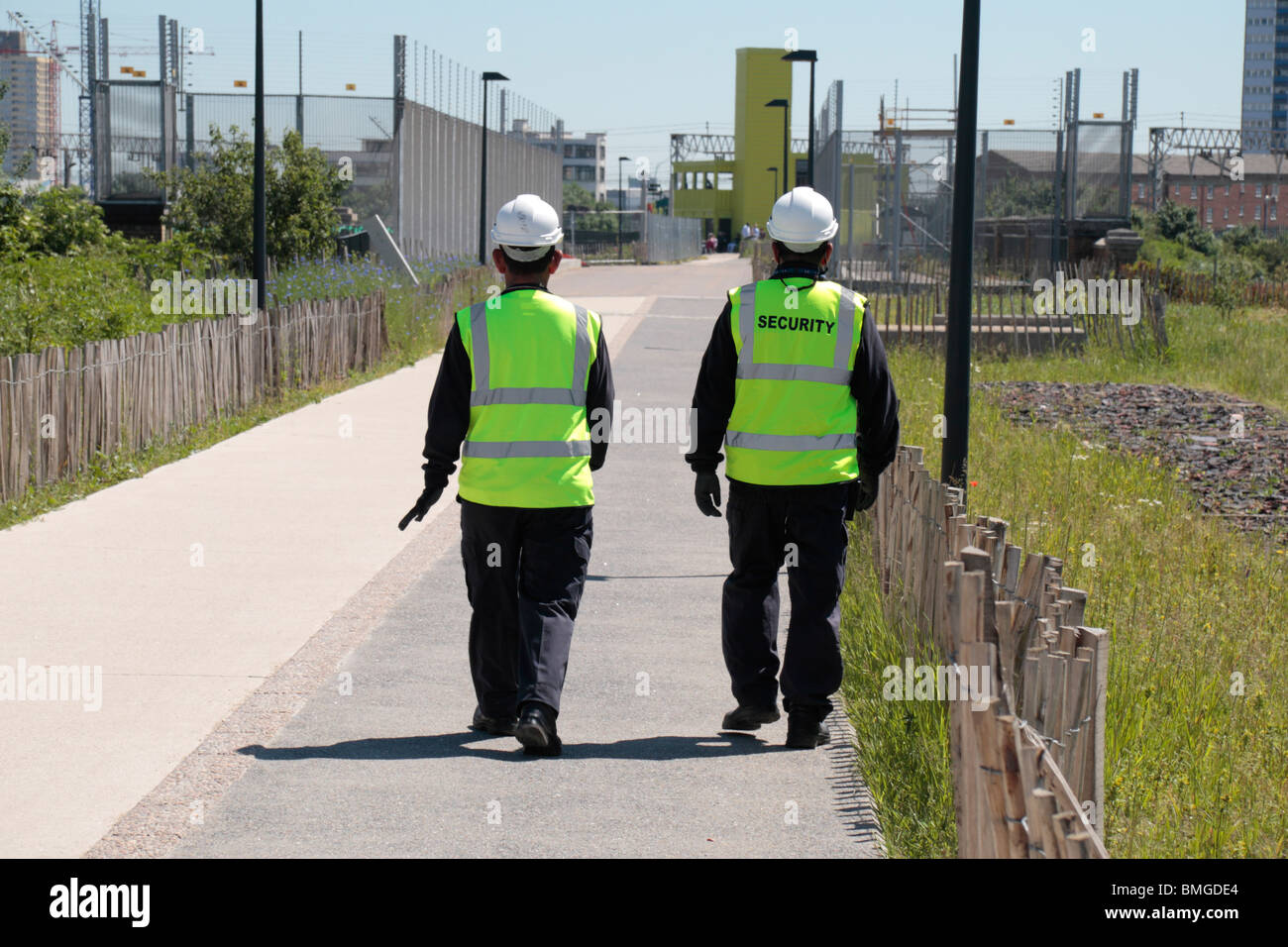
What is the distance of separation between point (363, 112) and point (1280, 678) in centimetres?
3012

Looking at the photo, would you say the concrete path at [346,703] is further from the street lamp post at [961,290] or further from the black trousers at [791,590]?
the street lamp post at [961,290]

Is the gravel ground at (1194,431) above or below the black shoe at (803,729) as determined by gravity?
above

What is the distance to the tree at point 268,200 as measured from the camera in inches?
997

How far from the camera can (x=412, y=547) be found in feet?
32.1

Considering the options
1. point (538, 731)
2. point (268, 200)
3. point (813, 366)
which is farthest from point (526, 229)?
point (268, 200)

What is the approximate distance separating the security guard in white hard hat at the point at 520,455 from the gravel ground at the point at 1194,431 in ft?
18.9

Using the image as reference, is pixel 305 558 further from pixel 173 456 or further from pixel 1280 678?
pixel 1280 678

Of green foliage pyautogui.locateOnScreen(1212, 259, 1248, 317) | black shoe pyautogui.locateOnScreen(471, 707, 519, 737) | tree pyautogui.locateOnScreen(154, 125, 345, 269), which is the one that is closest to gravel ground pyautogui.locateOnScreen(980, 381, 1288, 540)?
black shoe pyautogui.locateOnScreen(471, 707, 519, 737)

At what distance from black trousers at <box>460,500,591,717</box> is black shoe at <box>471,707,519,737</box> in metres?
0.02
